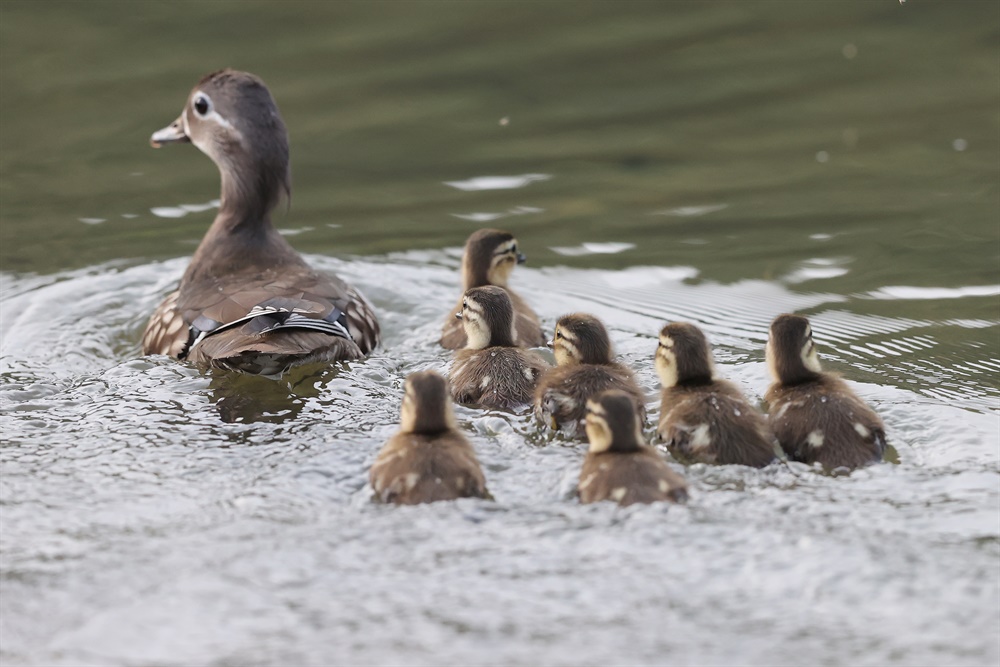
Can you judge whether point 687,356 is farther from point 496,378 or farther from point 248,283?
point 248,283

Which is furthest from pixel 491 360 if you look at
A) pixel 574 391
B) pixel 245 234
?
pixel 245 234

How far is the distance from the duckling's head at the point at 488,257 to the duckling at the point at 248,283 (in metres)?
0.58

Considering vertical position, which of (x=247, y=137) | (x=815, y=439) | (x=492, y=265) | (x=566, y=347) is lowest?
(x=815, y=439)

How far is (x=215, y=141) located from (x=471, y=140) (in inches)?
111

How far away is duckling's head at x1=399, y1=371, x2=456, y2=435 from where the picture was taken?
15.6 feet

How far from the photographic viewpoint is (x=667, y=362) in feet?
17.6

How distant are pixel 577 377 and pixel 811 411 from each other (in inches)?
35.9

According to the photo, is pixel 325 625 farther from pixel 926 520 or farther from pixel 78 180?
pixel 78 180

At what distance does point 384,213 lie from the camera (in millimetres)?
8648

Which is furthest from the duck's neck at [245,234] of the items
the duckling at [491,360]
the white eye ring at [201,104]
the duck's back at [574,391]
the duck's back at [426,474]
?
the duck's back at [426,474]

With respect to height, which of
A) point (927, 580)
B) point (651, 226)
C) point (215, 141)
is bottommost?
point (927, 580)

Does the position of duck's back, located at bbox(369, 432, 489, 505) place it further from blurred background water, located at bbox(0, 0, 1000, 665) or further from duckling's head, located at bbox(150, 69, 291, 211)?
duckling's head, located at bbox(150, 69, 291, 211)

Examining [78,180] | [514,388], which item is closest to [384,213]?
[78,180]

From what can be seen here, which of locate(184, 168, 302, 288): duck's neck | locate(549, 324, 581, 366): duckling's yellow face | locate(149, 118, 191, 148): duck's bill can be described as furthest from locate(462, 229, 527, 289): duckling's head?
locate(149, 118, 191, 148): duck's bill
